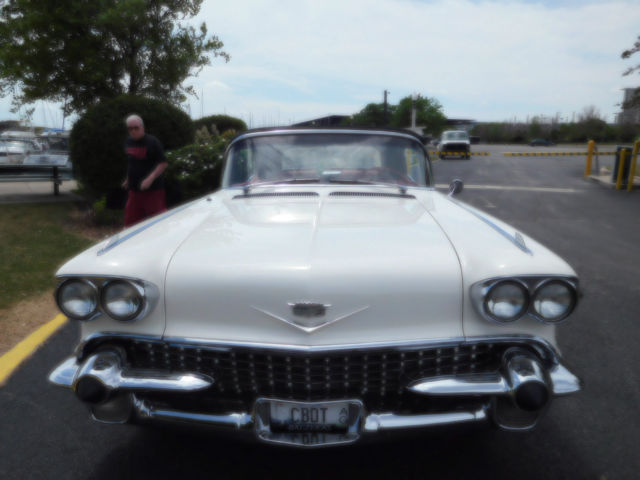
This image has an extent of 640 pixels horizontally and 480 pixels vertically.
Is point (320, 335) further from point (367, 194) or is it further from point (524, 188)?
point (524, 188)

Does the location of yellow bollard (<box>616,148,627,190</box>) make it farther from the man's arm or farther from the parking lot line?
the man's arm

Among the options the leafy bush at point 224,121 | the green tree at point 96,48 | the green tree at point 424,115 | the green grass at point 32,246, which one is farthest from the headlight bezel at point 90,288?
the green tree at point 424,115

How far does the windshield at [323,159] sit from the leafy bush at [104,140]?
18.3ft

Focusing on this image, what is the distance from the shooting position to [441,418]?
1.90 meters

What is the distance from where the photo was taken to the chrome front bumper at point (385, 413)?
6.06ft

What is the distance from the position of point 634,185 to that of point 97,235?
13402mm

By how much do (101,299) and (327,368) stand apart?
0.88 m

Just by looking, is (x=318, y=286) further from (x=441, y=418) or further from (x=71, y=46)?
(x=71, y=46)

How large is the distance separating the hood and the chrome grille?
2.5 inches

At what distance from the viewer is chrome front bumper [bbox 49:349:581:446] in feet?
6.06

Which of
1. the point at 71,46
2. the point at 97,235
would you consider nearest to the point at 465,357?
the point at 97,235

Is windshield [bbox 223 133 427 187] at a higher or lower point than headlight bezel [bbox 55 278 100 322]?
higher

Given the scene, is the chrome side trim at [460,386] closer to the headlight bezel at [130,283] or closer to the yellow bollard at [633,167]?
the headlight bezel at [130,283]

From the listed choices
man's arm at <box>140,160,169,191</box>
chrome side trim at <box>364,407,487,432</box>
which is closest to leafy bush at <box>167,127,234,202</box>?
man's arm at <box>140,160,169,191</box>
